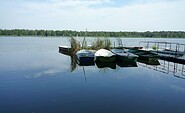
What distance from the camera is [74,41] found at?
1179 inches

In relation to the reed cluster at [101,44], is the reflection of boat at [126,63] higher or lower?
lower

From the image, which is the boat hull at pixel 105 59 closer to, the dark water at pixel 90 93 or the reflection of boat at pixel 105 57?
the reflection of boat at pixel 105 57

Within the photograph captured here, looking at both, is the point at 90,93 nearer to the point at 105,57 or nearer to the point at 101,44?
the point at 105,57

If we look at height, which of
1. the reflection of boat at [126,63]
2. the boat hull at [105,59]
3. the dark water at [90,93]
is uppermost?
the boat hull at [105,59]

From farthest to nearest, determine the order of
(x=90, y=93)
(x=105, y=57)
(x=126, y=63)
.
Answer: (x=126, y=63) → (x=105, y=57) → (x=90, y=93)

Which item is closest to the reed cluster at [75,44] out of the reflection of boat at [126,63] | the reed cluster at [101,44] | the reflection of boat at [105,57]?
the reed cluster at [101,44]

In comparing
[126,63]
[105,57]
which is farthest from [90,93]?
[126,63]

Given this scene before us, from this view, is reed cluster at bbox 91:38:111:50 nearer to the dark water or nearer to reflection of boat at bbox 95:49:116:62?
reflection of boat at bbox 95:49:116:62

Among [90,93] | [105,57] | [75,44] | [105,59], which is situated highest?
[75,44]

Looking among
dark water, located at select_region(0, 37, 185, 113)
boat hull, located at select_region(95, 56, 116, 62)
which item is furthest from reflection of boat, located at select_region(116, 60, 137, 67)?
dark water, located at select_region(0, 37, 185, 113)

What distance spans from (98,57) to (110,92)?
11.1 meters

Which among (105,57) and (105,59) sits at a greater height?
(105,57)

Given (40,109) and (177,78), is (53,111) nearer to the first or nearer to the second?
(40,109)

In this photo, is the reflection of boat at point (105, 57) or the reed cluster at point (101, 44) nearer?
the reflection of boat at point (105, 57)
